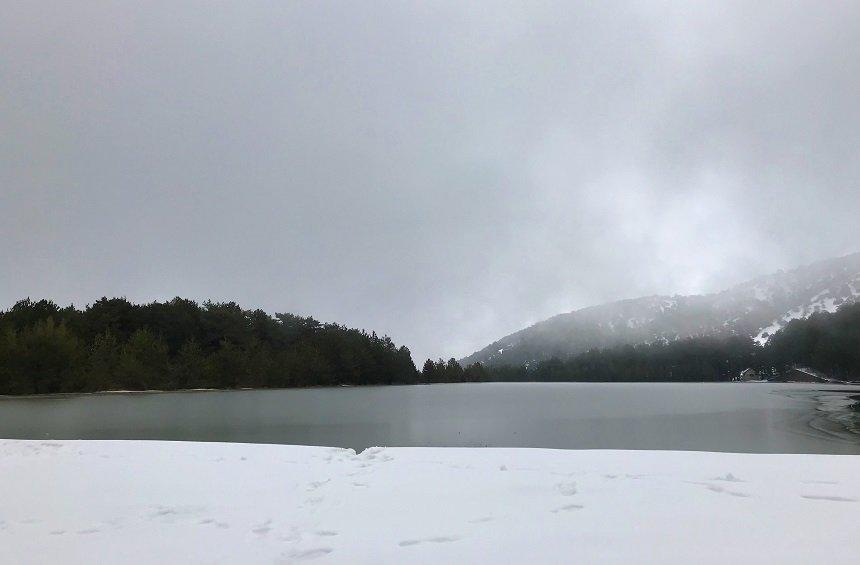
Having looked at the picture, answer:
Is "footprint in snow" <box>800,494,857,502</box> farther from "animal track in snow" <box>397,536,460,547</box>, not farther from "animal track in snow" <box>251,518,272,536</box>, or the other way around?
"animal track in snow" <box>251,518,272,536</box>

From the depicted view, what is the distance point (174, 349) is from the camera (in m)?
96.1

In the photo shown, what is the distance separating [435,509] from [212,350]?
105 metres

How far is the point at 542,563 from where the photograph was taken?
421 centimetres

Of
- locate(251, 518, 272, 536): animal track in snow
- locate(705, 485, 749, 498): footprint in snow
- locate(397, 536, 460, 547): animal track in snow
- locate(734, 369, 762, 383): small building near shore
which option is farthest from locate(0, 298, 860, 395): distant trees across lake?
locate(705, 485, 749, 498): footprint in snow

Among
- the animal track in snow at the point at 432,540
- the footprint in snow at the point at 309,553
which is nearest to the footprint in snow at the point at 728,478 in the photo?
the animal track in snow at the point at 432,540

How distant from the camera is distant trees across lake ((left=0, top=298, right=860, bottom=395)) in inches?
2427

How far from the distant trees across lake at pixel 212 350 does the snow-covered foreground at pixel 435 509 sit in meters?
64.5

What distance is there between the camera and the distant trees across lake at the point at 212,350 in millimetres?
61656

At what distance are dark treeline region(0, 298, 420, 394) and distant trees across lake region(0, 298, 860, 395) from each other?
16 centimetres

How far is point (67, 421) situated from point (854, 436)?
115ft

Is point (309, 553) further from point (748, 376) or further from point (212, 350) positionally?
point (748, 376)

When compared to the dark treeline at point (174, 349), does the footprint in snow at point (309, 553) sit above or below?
below

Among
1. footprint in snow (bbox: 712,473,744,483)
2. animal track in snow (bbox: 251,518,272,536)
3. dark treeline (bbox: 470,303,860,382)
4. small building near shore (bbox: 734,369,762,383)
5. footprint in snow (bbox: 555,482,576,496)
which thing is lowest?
small building near shore (bbox: 734,369,762,383)

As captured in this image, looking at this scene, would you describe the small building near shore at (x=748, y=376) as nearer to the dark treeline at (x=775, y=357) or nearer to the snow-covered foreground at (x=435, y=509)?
the dark treeline at (x=775, y=357)
